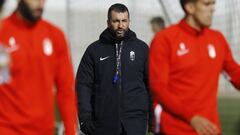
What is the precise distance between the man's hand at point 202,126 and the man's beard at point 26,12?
1.38m

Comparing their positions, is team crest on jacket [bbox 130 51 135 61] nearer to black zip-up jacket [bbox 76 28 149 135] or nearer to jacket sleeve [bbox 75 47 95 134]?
black zip-up jacket [bbox 76 28 149 135]

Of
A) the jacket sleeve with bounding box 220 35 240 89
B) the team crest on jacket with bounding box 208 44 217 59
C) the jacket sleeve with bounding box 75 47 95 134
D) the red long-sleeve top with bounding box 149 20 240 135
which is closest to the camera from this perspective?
the red long-sleeve top with bounding box 149 20 240 135

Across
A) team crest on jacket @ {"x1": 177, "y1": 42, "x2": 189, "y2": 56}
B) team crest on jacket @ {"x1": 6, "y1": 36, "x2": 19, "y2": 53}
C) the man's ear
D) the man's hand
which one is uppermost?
the man's ear


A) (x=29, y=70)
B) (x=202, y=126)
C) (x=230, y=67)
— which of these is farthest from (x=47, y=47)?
(x=230, y=67)

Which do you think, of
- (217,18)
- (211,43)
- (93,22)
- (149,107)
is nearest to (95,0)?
(93,22)

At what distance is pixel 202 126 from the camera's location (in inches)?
270

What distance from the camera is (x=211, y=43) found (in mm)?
7270

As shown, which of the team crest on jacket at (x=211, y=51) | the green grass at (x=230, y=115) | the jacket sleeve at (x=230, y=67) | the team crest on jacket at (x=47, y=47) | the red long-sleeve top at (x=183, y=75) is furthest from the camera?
the green grass at (x=230, y=115)

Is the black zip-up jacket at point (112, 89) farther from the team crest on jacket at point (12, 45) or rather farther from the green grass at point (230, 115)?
the green grass at point (230, 115)

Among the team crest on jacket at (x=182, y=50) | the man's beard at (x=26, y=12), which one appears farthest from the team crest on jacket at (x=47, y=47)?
the team crest on jacket at (x=182, y=50)

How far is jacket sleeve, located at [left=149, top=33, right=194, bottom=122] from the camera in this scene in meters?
6.92

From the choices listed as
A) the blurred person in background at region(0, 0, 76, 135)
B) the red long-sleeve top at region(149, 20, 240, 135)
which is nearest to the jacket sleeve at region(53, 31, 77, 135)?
the blurred person in background at region(0, 0, 76, 135)

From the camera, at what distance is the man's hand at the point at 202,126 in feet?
22.5

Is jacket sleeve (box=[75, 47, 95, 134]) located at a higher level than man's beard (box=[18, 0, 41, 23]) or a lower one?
lower
